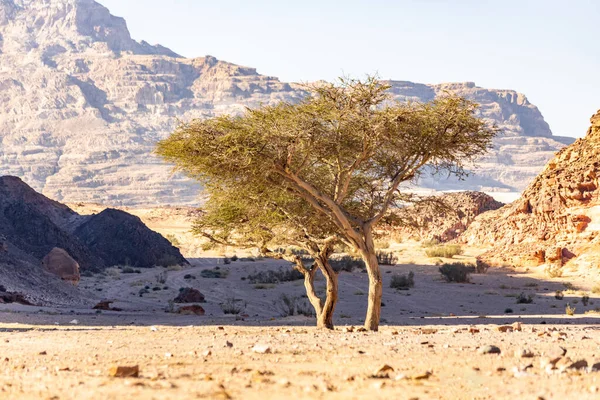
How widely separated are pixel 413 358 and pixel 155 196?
18966 centimetres

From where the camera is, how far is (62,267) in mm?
27109

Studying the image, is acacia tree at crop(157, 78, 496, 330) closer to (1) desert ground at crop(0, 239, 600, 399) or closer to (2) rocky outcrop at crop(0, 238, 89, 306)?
(1) desert ground at crop(0, 239, 600, 399)

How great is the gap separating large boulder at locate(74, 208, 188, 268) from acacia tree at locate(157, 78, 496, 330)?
86.3ft

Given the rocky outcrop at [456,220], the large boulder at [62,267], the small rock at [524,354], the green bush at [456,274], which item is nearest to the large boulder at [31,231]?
the large boulder at [62,267]

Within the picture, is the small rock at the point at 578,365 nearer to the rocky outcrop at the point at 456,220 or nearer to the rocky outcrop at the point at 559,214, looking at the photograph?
the rocky outcrop at the point at 559,214

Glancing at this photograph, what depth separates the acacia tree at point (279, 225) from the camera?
1533 centimetres

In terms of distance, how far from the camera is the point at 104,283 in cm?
3150

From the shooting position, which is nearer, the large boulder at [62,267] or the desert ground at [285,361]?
the desert ground at [285,361]

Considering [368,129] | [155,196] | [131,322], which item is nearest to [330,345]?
[368,129]

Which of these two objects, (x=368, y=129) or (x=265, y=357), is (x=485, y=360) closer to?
(x=265, y=357)

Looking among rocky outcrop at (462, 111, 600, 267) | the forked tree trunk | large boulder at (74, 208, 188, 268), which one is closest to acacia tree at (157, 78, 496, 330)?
the forked tree trunk

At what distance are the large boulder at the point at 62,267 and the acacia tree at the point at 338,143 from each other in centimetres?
1292

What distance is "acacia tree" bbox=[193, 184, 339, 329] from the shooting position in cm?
1533

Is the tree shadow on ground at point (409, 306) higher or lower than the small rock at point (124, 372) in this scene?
lower
